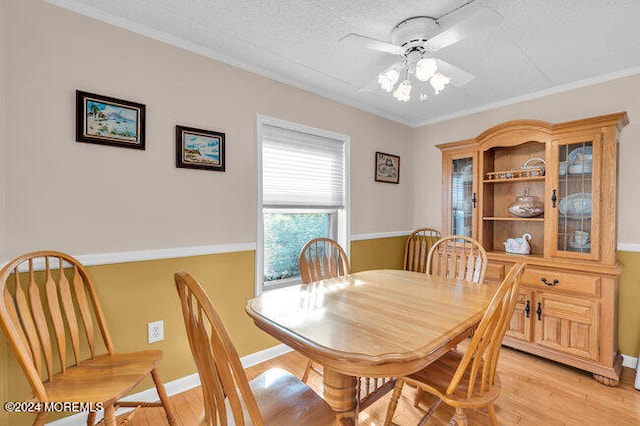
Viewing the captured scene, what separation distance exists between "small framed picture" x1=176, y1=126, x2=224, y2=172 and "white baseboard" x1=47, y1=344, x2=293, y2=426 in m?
1.48

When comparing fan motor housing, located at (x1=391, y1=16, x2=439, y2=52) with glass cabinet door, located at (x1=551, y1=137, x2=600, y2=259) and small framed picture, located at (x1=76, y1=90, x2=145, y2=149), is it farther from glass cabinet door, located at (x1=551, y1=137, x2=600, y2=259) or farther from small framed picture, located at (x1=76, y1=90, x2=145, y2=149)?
small framed picture, located at (x1=76, y1=90, x2=145, y2=149)

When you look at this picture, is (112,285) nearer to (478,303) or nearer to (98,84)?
(98,84)

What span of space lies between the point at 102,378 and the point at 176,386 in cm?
76

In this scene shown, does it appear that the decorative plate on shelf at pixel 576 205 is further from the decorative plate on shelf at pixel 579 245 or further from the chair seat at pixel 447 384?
the chair seat at pixel 447 384

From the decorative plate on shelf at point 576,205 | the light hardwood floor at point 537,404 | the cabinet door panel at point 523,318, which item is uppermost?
the decorative plate on shelf at point 576,205

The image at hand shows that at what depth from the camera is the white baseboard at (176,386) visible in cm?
162

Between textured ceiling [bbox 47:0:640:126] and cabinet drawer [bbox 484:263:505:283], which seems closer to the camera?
textured ceiling [bbox 47:0:640:126]

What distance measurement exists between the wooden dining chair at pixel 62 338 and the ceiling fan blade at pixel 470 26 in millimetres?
2201

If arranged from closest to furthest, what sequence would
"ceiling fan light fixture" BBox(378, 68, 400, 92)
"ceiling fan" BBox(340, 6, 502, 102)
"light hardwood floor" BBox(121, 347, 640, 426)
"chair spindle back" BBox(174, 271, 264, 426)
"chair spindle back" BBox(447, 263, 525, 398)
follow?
"chair spindle back" BBox(174, 271, 264, 426), "chair spindle back" BBox(447, 263, 525, 398), "ceiling fan" BBox(340, 6, 502, 102), "ceiling fan light fixture" BBox(378, 68, 400, 92), "light hardwood floor" BBox(121, 347, 640, 426)

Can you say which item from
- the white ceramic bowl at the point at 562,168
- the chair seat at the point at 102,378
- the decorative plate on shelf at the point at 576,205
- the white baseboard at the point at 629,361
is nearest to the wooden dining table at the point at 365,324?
the chair seat at the point at 102,378

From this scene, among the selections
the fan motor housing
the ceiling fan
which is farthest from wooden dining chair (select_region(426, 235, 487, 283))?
the fan motor housing

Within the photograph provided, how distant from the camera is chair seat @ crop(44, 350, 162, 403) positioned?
47.8 inches

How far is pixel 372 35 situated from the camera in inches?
73.8

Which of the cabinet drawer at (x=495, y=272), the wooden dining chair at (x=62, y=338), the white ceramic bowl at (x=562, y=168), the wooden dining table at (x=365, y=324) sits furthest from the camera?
the cabinet drawer at (x=495, y=272)
